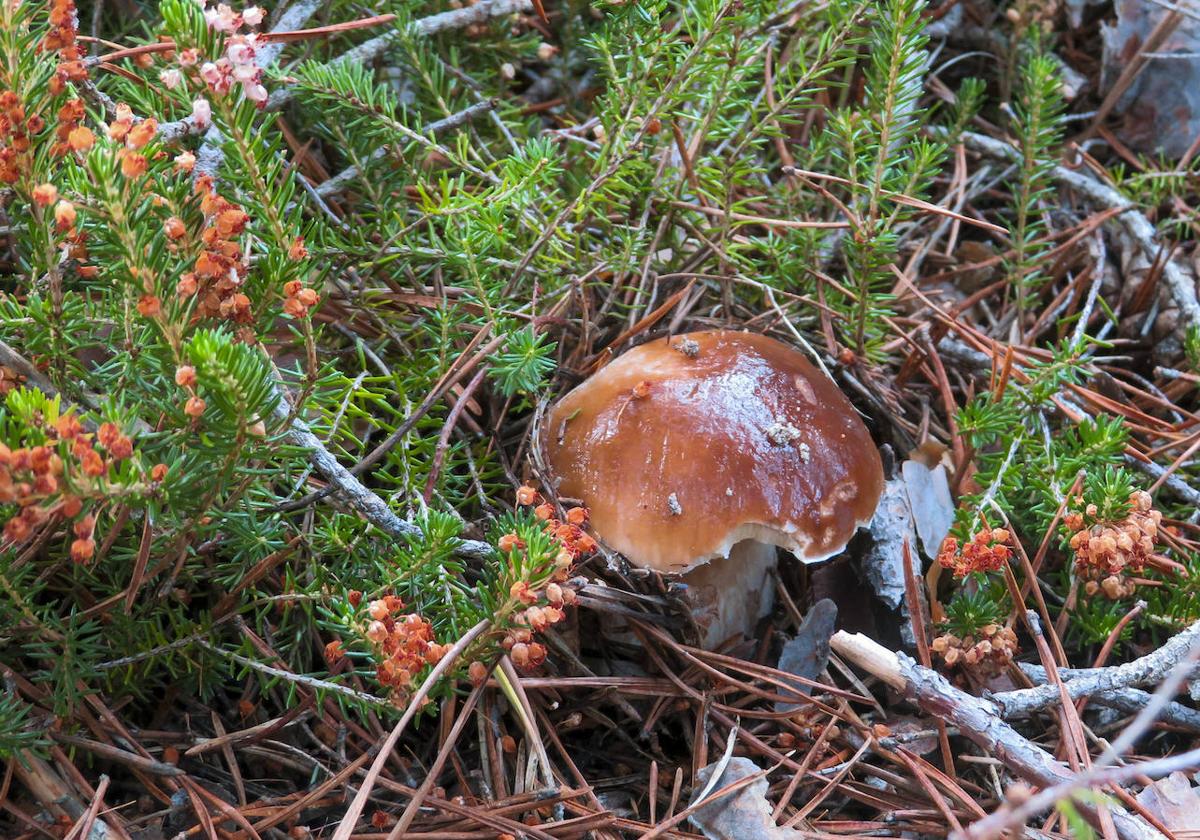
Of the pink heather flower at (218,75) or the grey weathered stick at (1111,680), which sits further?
the grey weathered stick at (1111,680)

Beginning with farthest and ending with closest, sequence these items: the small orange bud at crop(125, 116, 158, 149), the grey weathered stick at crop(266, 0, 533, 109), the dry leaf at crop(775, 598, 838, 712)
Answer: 1. the grey weathered stick at crop(266, 0, 533, 109)
2. the dry leaf at crop(775, 598, 838, 712)
3. the small orange bud at crop(125, 116, 158, 149)

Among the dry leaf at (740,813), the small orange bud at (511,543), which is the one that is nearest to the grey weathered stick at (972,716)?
the dry leaf at (740,813)

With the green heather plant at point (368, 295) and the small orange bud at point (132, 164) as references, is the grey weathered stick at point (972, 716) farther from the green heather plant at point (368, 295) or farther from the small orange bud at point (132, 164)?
the small orange bud at point (132, 164)

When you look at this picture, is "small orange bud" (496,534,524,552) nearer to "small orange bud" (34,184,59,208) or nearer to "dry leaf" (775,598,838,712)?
"small orange bud" (34,184,59,208)

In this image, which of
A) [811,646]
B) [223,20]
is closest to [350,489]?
[223,20]

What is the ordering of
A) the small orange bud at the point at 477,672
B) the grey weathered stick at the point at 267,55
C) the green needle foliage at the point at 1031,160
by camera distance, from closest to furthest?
the small orange bud at the point at 477,672 → the grey weathered stick at the point at 267,55 → the green needle foliage at the point at 1031,160

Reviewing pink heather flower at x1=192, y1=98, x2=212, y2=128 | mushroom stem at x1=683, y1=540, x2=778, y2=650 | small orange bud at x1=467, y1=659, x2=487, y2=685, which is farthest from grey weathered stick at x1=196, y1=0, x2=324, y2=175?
mushroom stem at x1=683, y1=540, x2=778, y2=650

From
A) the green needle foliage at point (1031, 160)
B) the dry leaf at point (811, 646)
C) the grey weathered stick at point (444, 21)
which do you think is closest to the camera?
the dry leaf at point (811, 646)

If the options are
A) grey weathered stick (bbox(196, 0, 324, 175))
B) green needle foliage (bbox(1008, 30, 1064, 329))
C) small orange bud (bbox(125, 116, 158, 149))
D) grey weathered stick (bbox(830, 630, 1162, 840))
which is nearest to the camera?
small orange bud (bbox(125, 116, 158, 149))
